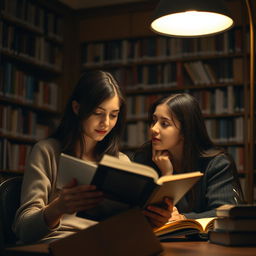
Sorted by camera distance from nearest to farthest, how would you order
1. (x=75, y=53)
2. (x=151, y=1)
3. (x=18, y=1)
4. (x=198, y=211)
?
(x=198, y=211), (x=18, y=1), (x=151, y=1), (x=75, y=53)

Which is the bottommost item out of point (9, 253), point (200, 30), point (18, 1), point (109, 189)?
point (9, 253)

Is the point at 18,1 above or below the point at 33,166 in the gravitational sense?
above

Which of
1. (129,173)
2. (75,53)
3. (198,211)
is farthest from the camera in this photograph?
(75,53)

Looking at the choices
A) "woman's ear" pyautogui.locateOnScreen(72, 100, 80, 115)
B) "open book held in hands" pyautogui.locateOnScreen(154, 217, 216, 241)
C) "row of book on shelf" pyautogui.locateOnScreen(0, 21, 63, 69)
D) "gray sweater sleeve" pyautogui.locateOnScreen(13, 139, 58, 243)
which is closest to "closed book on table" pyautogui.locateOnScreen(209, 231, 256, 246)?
"open book held in hands" pyautogui.locateOnScreen(154, 217, 216, 241)

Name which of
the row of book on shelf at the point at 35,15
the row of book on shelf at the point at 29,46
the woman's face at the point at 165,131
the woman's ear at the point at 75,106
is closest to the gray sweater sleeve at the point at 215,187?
the woman's face at the point at 165,131

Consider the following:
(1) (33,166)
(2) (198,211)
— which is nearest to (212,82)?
(2) (198,211)

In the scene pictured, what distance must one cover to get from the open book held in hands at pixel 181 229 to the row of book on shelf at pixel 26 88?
2807 millimetres

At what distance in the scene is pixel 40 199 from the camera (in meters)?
1.58

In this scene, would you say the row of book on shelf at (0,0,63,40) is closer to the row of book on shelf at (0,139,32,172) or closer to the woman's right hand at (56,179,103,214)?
the row of book on shelf at (0,139,32,172)

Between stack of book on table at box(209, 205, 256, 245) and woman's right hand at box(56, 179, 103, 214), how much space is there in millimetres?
388

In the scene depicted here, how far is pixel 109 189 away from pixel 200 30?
1.35 m

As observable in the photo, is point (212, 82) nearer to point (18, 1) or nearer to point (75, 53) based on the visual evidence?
point (75, 53)

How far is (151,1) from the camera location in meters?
4.55

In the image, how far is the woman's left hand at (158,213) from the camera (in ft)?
4.19
